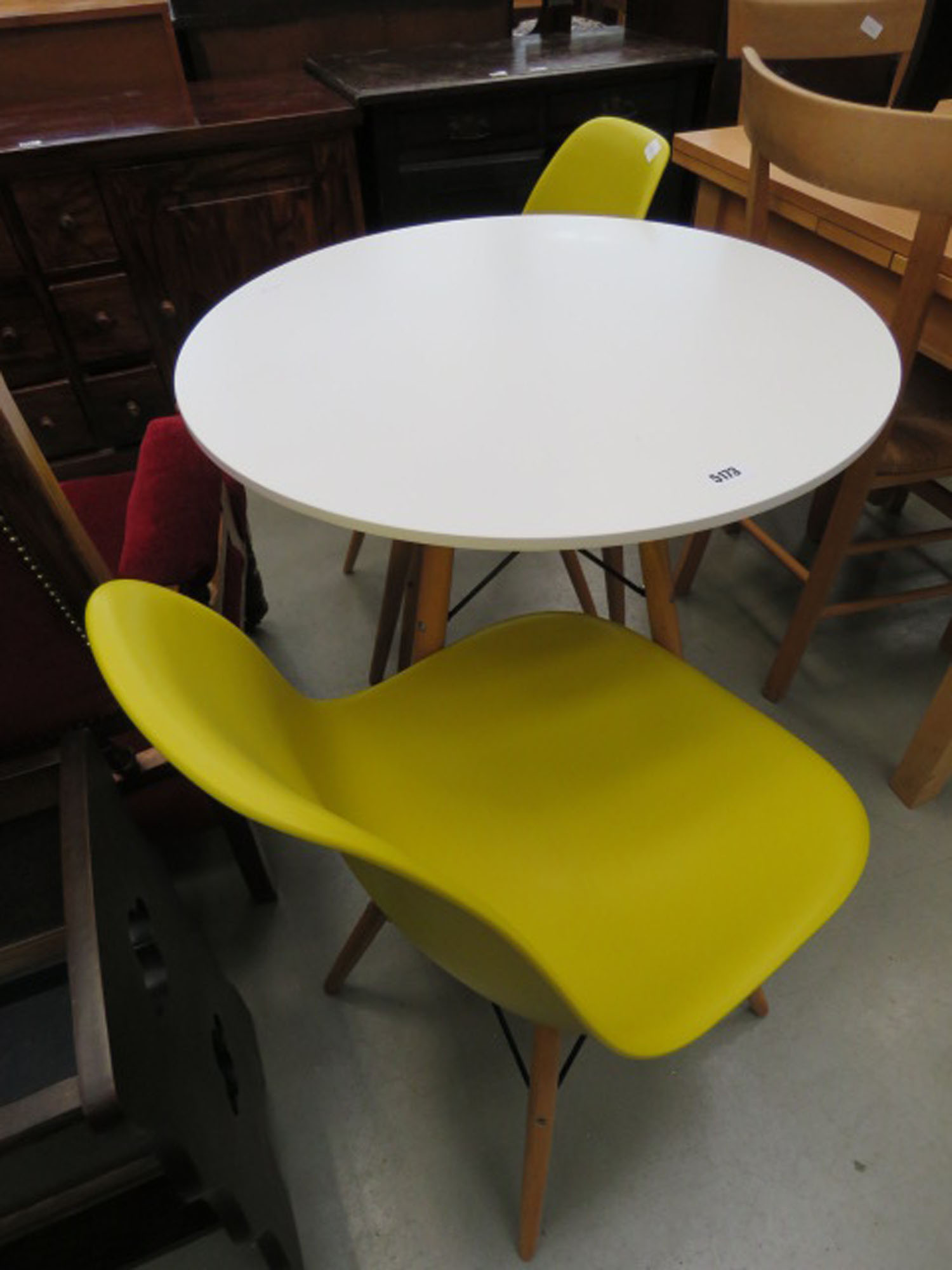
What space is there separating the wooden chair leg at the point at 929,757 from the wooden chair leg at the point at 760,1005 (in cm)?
51

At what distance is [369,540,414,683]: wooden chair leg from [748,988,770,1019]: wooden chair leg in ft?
2.86

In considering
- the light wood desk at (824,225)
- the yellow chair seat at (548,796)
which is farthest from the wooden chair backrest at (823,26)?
the yellow chair seat at (548,796)

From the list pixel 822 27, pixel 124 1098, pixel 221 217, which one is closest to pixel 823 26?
pixel 822 27

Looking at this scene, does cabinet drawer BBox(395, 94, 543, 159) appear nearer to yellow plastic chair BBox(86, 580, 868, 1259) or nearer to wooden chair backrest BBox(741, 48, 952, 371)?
wooden chair backrest BBox(741, 48, 952, 371)

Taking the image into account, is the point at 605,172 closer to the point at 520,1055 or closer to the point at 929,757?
the point at 929,757

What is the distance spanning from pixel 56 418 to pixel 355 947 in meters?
1.80

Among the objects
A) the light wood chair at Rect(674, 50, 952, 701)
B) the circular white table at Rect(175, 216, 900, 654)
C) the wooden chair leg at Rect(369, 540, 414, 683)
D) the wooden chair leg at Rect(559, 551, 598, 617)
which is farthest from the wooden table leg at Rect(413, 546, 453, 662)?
the wooden chair leg at Rect(559, 551, 598, 617)

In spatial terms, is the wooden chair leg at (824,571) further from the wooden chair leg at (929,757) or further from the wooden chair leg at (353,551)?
the wooden chair leg at (353,551)

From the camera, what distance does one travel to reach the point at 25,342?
2041 millimetres

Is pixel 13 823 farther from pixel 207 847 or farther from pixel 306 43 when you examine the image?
pixel 306 43

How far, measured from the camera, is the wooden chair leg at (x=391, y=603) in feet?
4.82

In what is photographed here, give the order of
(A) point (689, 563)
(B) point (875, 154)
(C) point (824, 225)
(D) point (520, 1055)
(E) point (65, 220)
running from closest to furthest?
1. (B) point (875, 154)
2. (D) point (520, 1055)
3. (C) point (824, 225)
4. (A) point (689, 563)
5. (E) point (65, 220)

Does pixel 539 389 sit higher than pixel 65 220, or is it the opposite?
pixel 539 389

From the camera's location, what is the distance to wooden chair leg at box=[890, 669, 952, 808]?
4.42 ft
